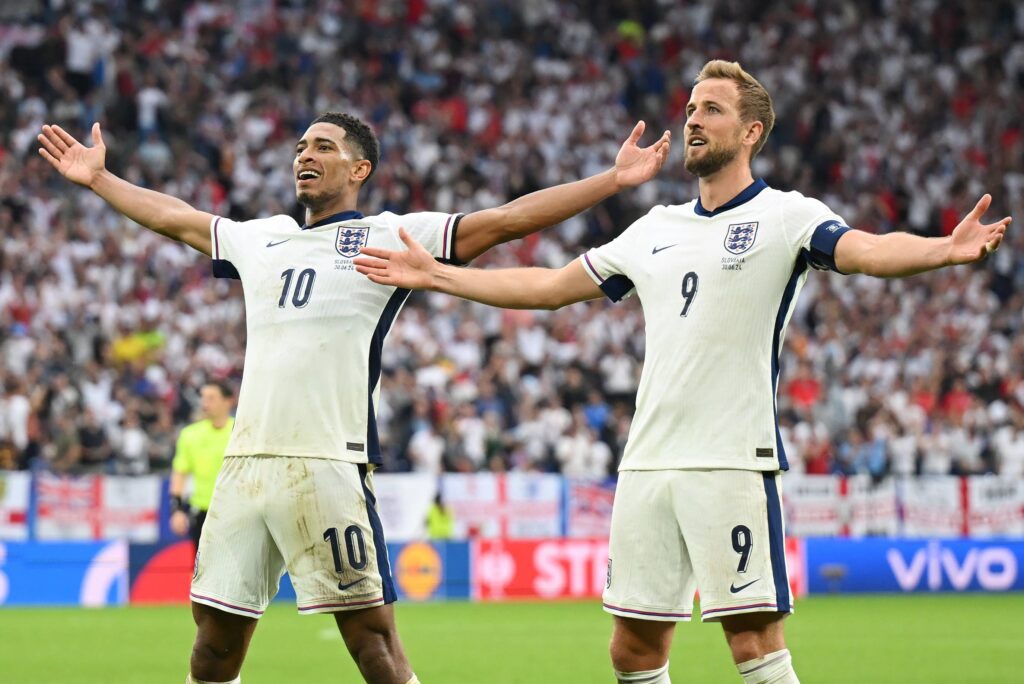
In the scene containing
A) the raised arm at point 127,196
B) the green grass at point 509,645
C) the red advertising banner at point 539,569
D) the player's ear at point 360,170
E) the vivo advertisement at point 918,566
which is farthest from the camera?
the vivo advertisement at point 918,566

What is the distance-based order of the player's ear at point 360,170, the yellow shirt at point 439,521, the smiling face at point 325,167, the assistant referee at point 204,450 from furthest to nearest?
the yellow shirt at point 439,521 < the assistant referee at point 204,450 < the player's ear at point 360,170 < the smiling face at point 325,167

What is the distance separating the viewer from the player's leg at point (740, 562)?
5766 millimetres

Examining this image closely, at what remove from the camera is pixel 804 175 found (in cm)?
2859

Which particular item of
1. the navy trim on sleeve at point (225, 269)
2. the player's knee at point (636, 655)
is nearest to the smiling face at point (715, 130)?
the player's knee at point (636, 655)

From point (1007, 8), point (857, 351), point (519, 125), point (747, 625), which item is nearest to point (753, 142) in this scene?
point (747, 625)

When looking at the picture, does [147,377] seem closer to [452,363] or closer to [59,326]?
[59,326]

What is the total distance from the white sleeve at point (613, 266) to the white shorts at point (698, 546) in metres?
0.70

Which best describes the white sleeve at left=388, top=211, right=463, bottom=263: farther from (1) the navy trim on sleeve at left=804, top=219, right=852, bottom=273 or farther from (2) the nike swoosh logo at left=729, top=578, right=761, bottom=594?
(2) the nike swoosh logo at left=729, top=578, right=761, bottom=594

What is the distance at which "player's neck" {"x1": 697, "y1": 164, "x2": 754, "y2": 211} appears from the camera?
20.0ft

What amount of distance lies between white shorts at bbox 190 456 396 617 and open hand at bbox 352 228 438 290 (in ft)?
2.54

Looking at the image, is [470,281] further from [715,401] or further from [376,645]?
[376,645]

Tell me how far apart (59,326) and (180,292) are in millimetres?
1799

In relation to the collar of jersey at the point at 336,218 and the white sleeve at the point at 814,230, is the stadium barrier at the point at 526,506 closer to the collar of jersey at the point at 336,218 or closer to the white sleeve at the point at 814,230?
the collar of jersey at the point at 336,218

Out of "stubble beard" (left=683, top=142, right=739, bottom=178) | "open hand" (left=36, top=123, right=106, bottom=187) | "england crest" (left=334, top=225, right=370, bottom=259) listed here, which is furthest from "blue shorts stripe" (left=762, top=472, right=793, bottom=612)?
"open hand" (left=36, top=123, right=106, bottom=187)
